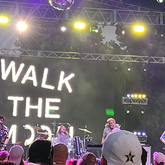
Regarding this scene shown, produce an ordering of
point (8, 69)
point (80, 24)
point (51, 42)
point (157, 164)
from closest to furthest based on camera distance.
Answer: point (157, 164), point (80, 24), point (8, 69), point (51, 42)

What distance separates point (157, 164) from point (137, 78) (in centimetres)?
688

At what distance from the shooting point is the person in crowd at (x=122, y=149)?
1.06m

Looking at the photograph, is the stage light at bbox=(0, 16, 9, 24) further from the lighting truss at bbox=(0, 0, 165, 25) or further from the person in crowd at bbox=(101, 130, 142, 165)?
the person in crowd at bbox=(101, 130, 142, 165)

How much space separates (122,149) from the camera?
1056 mm

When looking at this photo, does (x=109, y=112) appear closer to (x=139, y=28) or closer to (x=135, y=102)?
(x=135, y=102)

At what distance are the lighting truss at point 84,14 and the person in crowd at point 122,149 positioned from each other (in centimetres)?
630

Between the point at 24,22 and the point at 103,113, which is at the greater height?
the point at 24,22

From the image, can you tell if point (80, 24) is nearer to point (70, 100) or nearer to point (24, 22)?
point (24, 22)

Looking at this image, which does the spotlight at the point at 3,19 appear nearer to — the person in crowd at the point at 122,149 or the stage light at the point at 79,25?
the stage light at the point at 79,25

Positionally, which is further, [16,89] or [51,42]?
[51,42]

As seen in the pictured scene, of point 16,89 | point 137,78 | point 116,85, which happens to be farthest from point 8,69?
point 137,78

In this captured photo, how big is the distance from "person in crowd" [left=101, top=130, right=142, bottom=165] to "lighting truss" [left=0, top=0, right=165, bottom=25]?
20.7 ft

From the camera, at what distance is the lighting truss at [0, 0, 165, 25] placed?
6.88 m

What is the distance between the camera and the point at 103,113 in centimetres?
880
